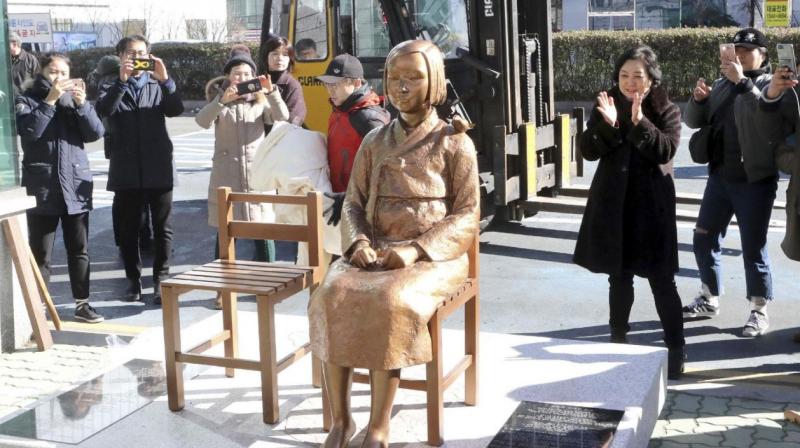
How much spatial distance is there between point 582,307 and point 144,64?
3.14m

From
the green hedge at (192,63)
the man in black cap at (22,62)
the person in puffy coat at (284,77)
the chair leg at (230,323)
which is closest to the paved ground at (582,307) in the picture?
the chair leg at (230,323)

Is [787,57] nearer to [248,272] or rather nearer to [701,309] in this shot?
[701,309]

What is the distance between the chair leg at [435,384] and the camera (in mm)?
3330

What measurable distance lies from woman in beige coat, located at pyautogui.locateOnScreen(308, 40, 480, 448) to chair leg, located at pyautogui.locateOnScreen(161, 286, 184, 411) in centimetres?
71

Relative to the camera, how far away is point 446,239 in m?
→ 3.42

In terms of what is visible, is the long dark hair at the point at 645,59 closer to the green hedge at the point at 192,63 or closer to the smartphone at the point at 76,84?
the smartphone at the point at 76,84

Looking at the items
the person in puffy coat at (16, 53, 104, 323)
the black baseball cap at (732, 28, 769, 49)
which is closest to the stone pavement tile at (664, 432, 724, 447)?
the black baseball cap at (732, 28, 769, 49)

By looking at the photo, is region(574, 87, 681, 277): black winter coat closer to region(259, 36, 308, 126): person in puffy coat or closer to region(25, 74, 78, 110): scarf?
region(259, 36, 308, 126): person in puffy coat

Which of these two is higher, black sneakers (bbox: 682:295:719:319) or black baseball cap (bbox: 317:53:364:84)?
black baseball cap (bbox: 317:53:364:84)

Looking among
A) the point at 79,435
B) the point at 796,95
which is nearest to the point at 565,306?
the point at 796,95

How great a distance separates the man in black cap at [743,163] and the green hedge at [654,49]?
12522 mm

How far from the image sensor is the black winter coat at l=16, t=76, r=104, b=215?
5695mm

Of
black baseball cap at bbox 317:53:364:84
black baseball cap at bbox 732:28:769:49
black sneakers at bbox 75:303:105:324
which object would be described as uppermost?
black baseball cap at bbox 732:28:769:49

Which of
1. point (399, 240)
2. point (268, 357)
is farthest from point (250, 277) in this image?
point (399, 240)
